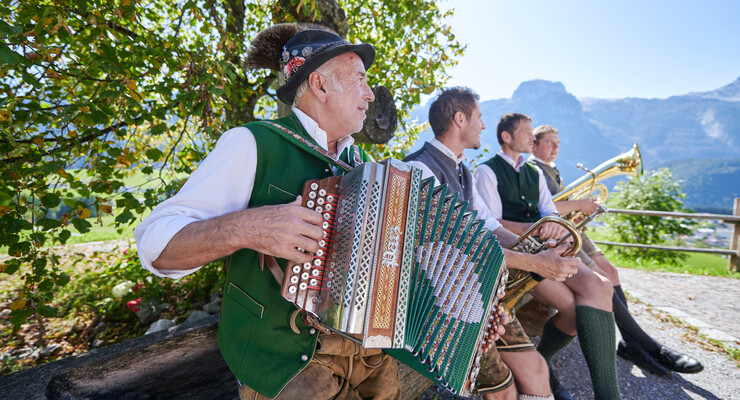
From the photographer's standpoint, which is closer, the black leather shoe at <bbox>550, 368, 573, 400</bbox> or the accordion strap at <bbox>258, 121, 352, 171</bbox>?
the accordion strap at <bbox>258, 121, 352, 171</bbox>

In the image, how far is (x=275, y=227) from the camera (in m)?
1.05

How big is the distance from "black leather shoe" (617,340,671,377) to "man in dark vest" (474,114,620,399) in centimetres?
92

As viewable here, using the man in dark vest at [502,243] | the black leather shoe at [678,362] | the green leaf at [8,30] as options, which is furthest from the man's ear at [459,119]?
the black leather shoe at [678,362]

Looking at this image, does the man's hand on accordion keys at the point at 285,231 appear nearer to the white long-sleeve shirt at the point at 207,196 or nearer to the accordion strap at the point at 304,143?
the white long-sleeve shirt at the point at 207,196

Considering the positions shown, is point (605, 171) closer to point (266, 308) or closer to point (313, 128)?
point (313, 128)

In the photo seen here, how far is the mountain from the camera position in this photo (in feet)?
504

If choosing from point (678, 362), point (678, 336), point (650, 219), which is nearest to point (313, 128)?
point (678, 362)

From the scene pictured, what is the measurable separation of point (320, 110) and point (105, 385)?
1.61 metres

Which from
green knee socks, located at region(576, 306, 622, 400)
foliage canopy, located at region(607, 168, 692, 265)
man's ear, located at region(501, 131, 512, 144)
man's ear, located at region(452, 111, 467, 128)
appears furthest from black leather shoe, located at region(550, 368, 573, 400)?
foliage canopy, located at region(607, 168, 692, 265)

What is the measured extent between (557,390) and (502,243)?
1.56 m

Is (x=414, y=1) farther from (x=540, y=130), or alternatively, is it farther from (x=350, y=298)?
(x=350, y=298)

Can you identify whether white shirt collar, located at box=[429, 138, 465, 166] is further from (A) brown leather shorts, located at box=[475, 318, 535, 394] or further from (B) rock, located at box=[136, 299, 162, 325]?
(B) rock, located at box=[136, 299, 162, 325]

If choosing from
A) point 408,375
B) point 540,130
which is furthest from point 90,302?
point 540,130

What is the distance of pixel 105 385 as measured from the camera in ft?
5.26
